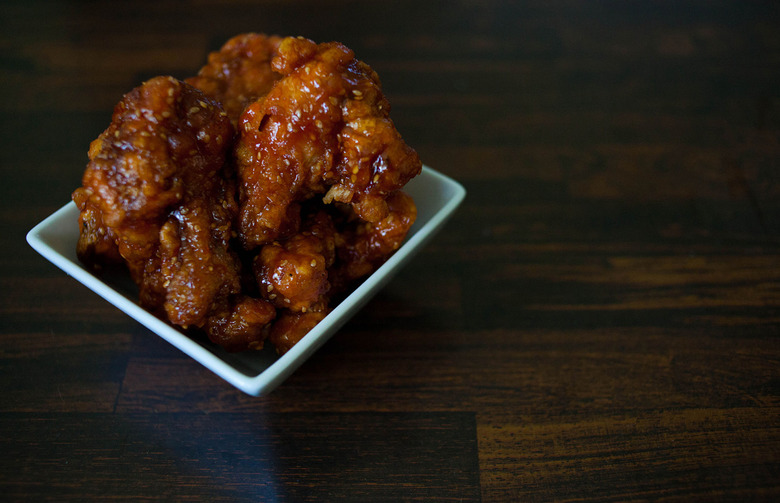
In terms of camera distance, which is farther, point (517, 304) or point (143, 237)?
point (517, 304)

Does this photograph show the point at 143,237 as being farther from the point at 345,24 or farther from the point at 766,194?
the point at 766,194

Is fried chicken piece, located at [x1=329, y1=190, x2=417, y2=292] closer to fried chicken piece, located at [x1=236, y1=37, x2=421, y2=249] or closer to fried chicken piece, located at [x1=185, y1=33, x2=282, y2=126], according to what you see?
fried chicken piece, located at [x1=236, y1=37, x2=421, y2=249]

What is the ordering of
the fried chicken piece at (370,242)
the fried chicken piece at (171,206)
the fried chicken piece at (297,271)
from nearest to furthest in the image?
1. the fried chicken piece at (171,206)
2. the fried chicken piece at (297,271)
3. the fried chicken piece at (370,242)

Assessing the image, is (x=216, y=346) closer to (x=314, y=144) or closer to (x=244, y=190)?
(x=244, y=190)

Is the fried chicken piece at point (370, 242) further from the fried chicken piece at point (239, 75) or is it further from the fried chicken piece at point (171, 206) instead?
the fried chicken piece at point (239, 75)

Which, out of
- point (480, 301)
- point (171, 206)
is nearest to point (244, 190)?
point (171, 206)

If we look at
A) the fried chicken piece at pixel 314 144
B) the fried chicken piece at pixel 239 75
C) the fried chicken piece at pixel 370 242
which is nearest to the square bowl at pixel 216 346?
the fried chicken piece at pixel 370 242

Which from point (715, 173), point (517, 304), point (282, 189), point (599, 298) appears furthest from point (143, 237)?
point (715, 173)
